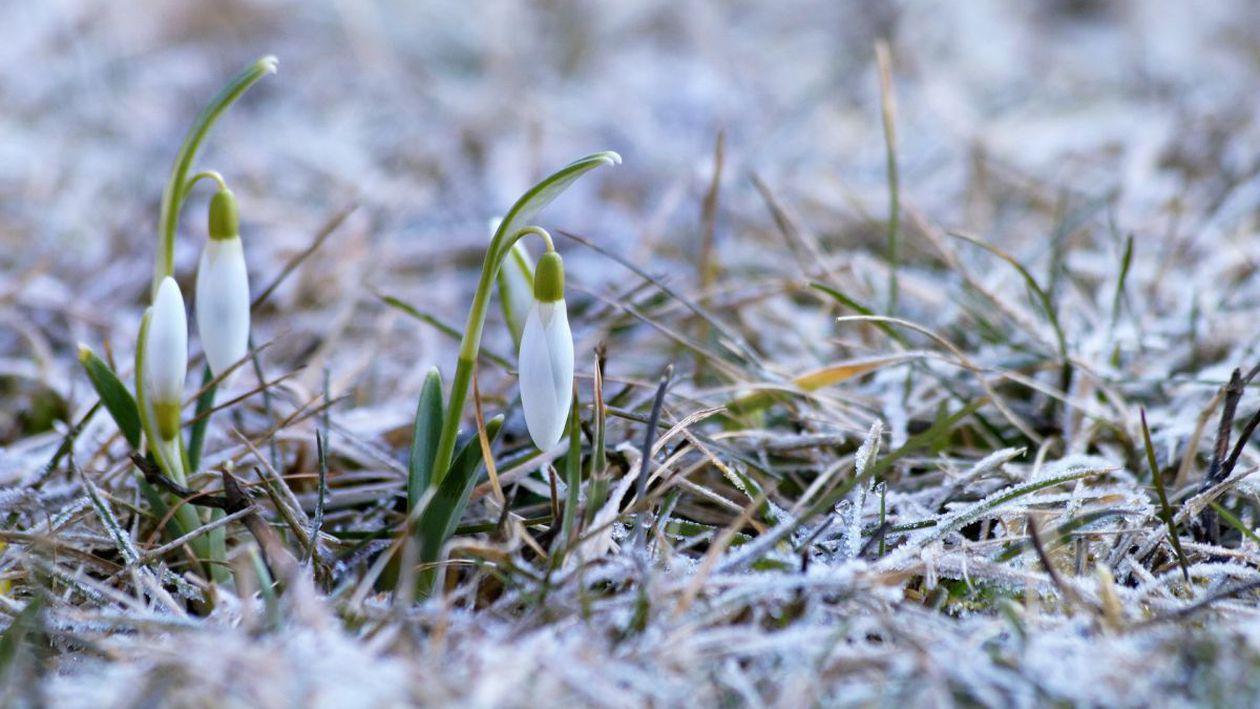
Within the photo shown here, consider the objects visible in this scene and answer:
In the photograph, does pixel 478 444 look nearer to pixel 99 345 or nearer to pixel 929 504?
pixel 929 504

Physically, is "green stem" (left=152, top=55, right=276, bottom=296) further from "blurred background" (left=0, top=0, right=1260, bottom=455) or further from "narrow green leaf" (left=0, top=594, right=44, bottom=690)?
"narrow green leaf" (left=0, top=594, right=44, bottom=690)

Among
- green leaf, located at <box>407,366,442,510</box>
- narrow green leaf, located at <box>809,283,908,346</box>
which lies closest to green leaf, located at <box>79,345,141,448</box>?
green leaf, located at <box>407,366,442,510</box>

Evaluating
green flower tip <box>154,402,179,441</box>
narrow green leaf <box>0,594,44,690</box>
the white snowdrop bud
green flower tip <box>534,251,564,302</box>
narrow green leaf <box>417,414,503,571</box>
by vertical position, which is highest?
green flower tip <box>534,251,564,302</box>

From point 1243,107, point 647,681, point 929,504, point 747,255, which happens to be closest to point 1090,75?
point 1243,107

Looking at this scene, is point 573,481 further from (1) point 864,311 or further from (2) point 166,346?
(1) point 864,311

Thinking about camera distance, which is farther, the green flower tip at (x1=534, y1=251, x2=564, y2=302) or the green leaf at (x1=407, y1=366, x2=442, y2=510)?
the green leaf at (x1=407, y1=366, x2=442, y2=510)
